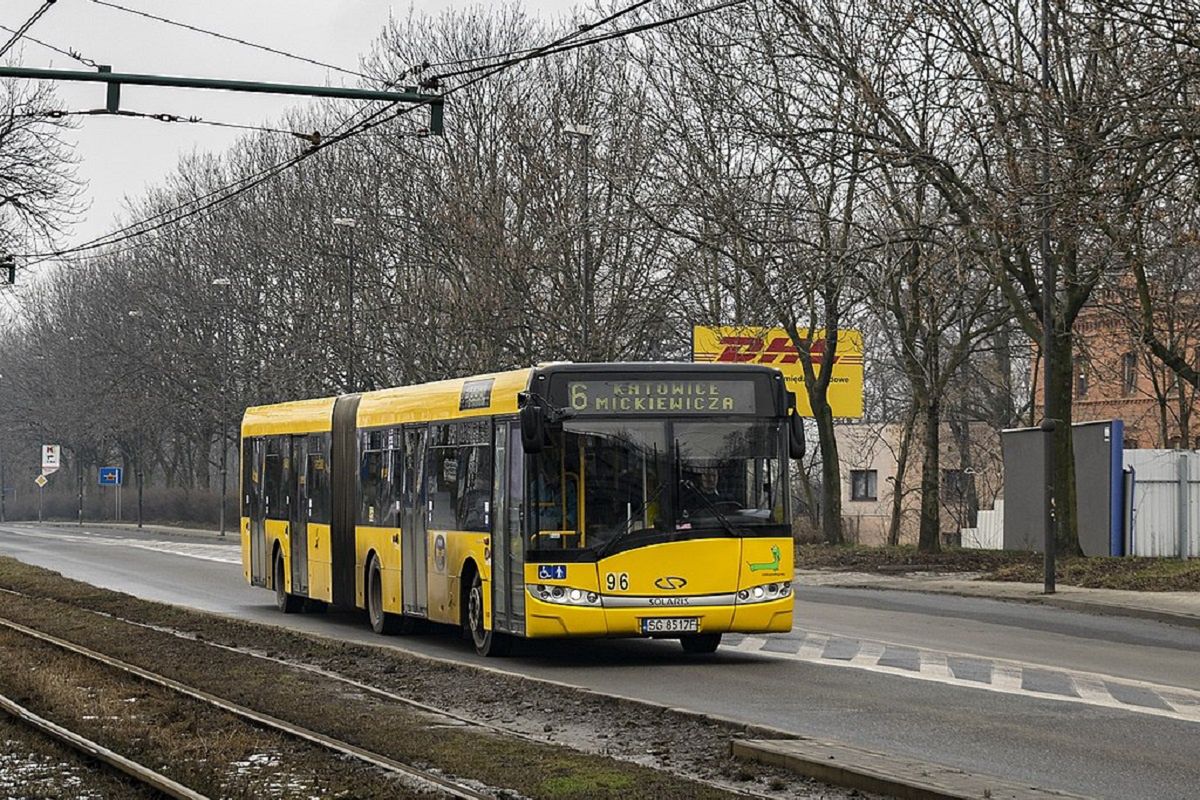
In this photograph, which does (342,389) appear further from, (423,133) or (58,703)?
(58,703)

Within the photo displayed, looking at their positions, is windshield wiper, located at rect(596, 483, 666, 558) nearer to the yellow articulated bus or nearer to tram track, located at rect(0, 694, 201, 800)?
the yellow articulated bus

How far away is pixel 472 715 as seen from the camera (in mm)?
14922

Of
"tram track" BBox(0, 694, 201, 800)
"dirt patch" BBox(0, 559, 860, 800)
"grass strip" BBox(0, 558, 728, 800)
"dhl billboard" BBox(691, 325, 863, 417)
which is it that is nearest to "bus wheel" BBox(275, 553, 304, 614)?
"grass strip" BBox(0, 558, 728, 800)

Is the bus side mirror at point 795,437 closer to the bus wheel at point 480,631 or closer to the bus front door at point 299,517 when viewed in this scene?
the bus wheel at point 480,631

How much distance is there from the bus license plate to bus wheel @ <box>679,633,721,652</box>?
0.93m

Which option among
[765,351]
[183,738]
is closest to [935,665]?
Answer: [183,738]

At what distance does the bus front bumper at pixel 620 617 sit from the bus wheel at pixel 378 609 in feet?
19.0

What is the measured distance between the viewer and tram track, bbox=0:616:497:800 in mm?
10820

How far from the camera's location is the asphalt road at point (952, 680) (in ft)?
39.8

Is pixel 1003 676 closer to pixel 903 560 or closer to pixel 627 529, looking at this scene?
pixel 627 529

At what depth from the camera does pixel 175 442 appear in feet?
306

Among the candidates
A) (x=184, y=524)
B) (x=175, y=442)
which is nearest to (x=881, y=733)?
(x=184, y=524)

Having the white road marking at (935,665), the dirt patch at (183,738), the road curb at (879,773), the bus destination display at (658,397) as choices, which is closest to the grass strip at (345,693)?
the dirt patch at (183,738)

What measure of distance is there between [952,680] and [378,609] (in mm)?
9227
